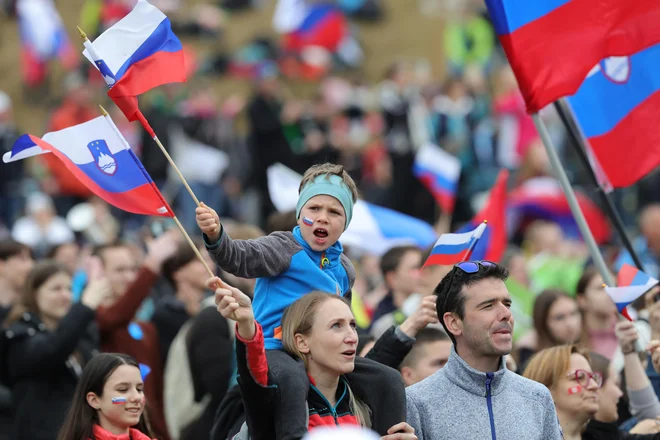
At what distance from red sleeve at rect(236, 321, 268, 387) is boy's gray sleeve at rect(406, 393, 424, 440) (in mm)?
743

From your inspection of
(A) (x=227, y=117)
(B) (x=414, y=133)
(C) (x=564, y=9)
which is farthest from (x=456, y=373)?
(A) (x=227, y=117)

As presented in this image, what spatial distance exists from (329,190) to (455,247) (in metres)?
1.02

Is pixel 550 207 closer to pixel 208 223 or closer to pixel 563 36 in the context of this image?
pixel 563 36

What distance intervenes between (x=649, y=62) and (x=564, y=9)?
1027 mm

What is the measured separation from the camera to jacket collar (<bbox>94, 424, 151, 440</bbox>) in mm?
6180

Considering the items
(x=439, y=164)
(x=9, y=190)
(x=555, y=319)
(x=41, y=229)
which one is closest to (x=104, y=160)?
(x=555, y=319)

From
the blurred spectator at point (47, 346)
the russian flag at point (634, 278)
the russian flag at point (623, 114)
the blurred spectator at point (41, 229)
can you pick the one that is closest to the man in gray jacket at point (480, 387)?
the russian flag at point (634, 278)

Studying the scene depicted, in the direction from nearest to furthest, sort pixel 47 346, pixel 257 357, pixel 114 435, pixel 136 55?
pixel 257 357 < pixel 136 55 < pixel 114 435 < pixel 47 346

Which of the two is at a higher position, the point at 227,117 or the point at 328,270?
the point at 227,117

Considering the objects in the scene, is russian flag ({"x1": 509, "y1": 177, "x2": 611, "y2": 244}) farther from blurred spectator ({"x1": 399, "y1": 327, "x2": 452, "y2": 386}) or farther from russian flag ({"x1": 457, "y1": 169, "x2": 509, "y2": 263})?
blurred spectator ({"x1": 399, "y1": 327, "x2": 452, "y2": 386})

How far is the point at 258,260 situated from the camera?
5516 mm

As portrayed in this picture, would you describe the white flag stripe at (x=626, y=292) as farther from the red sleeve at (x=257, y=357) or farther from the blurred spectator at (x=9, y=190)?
the blurred spectator at (x=9, y=190)

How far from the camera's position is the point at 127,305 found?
833 centimetres

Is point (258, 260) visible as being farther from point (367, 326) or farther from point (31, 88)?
point (31, 88)
